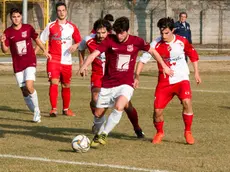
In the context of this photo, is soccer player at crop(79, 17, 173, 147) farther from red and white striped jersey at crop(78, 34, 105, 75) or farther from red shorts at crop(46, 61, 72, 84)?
red shorts at crop(46, 61, 72, 84)

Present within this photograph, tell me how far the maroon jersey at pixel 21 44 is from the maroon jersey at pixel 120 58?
11.5 feet

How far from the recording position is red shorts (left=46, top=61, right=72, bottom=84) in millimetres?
15289

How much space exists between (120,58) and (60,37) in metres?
4.68

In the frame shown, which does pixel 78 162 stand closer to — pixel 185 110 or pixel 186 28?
pixel 185 110

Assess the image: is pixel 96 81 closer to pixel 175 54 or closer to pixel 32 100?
pixel 32 100

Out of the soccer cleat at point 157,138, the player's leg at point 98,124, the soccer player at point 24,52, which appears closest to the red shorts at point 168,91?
the soccer cleat at point 157,138

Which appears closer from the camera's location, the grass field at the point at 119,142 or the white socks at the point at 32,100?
the grass field at the point at 119,142

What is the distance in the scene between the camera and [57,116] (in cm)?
1504

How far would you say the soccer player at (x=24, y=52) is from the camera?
14.0 metres

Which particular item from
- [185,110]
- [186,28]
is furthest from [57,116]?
[186,28]

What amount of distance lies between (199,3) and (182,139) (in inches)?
1309

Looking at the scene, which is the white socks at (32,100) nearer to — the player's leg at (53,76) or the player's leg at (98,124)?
the player's leg at (53,76)

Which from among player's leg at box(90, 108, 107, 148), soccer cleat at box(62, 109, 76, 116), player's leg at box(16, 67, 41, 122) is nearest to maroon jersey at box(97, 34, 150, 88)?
player's leg at box(90, 108, 107, 148)

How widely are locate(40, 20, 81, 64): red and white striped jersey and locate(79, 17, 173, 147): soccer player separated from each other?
438 centimetres
